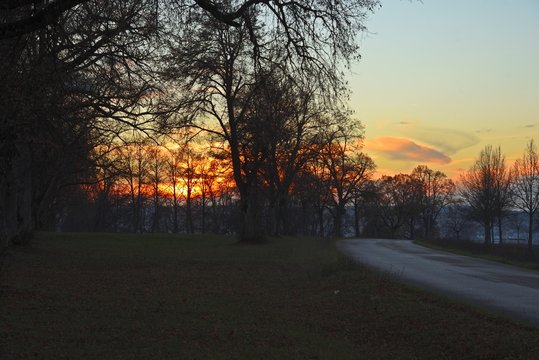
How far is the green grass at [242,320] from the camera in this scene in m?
7.94

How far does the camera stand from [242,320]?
10.5 metres

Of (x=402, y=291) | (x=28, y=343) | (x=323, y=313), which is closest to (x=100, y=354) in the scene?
(x=28, y=343)

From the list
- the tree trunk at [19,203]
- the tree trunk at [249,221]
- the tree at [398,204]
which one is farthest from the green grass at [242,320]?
the tree at [398,204]

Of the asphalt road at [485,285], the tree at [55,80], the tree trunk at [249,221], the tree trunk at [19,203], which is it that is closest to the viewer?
the tree at [55,80]

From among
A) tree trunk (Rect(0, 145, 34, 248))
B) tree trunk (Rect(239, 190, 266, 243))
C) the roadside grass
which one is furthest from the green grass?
tree trunk (Rect(239, 190, 266, 243))

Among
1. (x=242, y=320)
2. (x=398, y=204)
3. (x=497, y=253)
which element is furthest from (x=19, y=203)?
(x=398, y=204)

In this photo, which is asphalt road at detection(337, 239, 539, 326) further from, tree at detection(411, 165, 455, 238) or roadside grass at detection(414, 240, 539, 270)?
tree at detection(411, 165, 455, 238)

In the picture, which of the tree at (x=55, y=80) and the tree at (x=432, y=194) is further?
the tree at (x=432, y=194)

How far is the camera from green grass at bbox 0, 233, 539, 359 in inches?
313

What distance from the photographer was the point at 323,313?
11.6m

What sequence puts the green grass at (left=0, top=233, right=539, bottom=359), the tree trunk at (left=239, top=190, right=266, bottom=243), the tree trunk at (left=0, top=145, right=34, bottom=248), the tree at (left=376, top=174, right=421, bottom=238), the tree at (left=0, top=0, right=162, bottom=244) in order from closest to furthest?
the green grass at (left=0, top=233, right=539, bottom=359) < the tree at (left=0, top=0, right=162, bottom=244) < the tree trunk at (left=0, top=145, right=34, bottom=248) < the tree trunk at (left=239, top=190, right=266, bottom=243) < the tree at (left=376, top=174, right=421, bottom=238)

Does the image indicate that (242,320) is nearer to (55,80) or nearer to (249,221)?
(55,80)

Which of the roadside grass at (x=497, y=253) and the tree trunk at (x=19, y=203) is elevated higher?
the tree trunk at (x=19, y=203)

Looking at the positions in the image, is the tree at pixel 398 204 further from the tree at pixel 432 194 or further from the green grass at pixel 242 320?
the green grass at pixel 242 320
